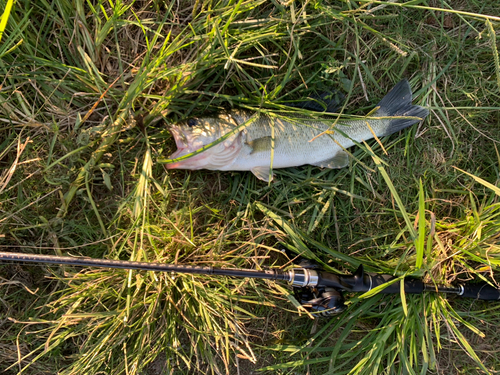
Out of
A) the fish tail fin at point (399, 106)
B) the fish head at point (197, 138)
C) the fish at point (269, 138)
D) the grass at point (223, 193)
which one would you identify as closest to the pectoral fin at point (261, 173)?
the fish at point (269, 138)

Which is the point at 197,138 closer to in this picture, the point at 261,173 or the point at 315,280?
the point at 261,173

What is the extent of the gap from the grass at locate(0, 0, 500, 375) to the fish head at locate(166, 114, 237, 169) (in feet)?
0.74

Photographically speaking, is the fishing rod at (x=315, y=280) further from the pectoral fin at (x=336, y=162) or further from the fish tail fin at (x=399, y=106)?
the fish tail fin at (x=399, y=106)

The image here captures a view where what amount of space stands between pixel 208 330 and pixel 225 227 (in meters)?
0.75

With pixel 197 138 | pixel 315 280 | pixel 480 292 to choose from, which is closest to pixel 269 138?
pixel 197 138

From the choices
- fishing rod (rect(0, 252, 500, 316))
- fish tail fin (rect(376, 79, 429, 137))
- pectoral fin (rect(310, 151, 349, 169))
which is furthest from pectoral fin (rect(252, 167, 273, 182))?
fish tail fin (rect(376, 79, 429, 137))

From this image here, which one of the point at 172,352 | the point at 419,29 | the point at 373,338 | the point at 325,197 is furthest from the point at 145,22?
the point at 373,338

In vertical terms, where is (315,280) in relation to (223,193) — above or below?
below

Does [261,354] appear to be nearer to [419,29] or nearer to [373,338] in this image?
[373,338]

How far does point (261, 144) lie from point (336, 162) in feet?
2.11

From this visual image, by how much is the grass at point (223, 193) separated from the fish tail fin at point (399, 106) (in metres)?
0.11

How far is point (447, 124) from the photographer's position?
2719 millimetres

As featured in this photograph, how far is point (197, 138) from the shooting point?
7.69ft

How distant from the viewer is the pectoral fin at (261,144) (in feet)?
8.02
